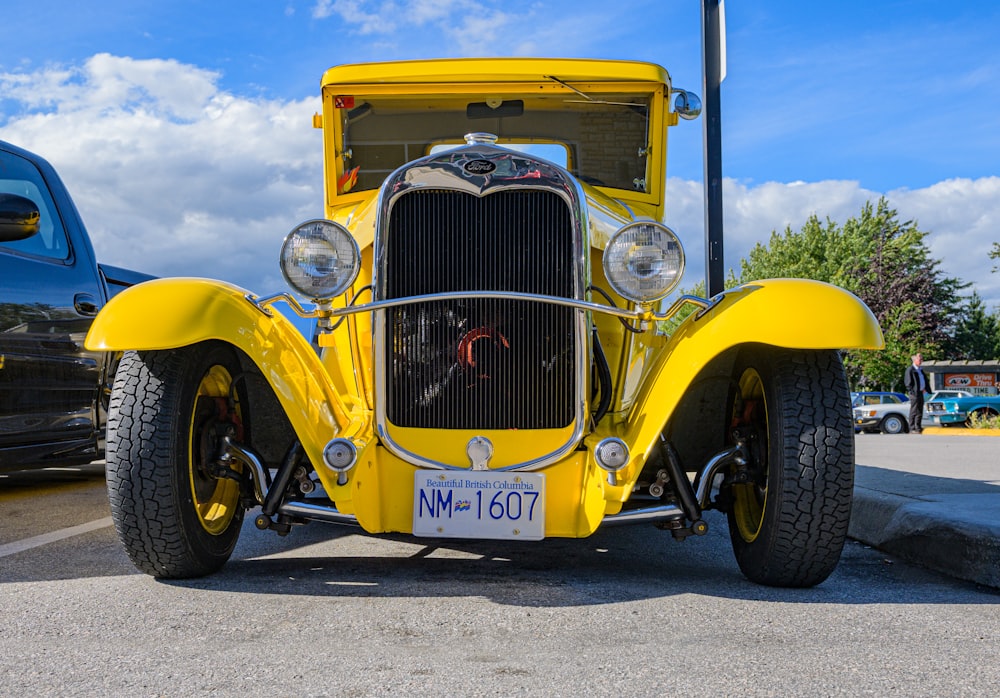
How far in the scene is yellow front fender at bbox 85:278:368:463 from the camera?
3.34m

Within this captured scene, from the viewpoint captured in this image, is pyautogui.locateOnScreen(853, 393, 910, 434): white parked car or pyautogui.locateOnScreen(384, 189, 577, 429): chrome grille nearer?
pyautogui.locateOnScreen(384, 189, 577, 429): chrome grille

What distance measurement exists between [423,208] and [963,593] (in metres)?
2.42

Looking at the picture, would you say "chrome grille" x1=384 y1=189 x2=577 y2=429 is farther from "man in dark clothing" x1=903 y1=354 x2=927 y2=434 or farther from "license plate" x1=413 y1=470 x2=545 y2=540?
"man in dark clothing" x1=903 y1=354 x2=927 y2=434

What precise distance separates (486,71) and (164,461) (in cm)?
263

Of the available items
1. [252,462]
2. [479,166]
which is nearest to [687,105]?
[479,166]

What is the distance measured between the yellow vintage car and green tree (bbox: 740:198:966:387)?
133 ft

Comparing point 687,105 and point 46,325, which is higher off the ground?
point 687,105

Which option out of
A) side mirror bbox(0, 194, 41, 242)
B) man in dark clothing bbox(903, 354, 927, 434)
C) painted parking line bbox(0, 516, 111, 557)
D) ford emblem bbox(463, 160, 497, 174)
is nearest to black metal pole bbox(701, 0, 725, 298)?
ford emblem bbox(463, 160, 497, 174)

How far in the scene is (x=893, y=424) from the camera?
26453 millimetres

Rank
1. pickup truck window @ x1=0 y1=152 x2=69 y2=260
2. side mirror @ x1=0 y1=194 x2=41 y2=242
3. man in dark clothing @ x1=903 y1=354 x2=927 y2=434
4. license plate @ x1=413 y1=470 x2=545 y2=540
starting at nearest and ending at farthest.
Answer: license plate @ x1=413 y1=470 x2=545 y2=540, side mirror @ x1=0 y1=194 x2=41 y2=242, pickup truck window @ x1=0 y1=152 x2=69 y2=260, man in dark clothing @ x1=903 y1=354 x2=927 y2=434

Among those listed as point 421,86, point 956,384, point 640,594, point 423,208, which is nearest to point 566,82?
point 421,86

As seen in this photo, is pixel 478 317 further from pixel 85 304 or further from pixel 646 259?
pixel 85 304

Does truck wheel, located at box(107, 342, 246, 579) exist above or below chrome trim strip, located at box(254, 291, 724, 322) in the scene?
below

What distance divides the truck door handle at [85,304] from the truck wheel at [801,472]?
3.89m
